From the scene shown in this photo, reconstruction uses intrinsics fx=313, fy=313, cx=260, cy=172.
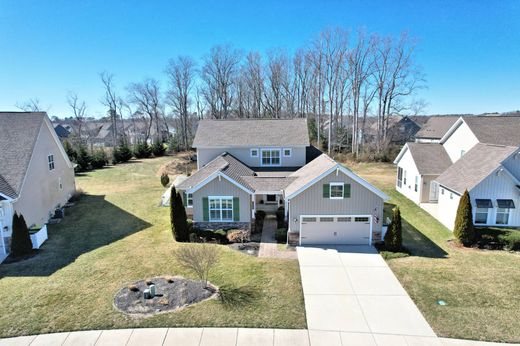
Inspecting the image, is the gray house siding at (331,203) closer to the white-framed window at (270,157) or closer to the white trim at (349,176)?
the white trim at (349,176)

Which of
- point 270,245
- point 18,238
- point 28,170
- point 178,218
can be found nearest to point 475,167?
point 270,245

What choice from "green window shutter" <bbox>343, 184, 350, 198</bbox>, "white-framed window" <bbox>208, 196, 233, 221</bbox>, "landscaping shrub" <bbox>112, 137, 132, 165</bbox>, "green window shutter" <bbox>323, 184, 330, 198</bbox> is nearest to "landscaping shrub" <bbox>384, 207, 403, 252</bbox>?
"green window shutter" <bbox>343, 184, 350, 198</bbox>

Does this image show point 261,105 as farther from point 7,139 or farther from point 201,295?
point 201,295

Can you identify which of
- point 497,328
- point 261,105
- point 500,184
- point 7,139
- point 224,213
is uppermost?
point 261,105

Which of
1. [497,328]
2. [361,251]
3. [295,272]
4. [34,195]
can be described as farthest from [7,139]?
[497,328]

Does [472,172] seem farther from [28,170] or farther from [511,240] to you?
[28,170]
